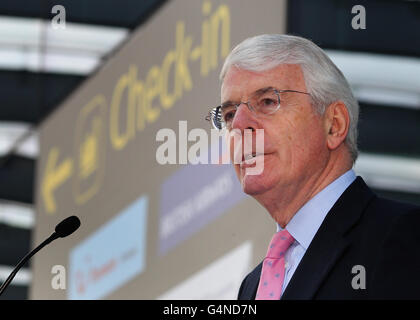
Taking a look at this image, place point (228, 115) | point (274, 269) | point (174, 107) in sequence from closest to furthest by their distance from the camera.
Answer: point (274, 269)
point (228, 115)
point (174, 107)

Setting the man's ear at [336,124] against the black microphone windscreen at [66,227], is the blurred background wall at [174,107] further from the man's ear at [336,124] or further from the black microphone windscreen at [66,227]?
the black microphone windscreen at [66,227]

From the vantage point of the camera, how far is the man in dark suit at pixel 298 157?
1808mm

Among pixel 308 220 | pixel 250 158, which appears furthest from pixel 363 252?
pixel 250 158

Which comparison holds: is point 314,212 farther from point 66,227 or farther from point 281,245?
point 66,227

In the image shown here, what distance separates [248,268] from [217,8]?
1126 mm

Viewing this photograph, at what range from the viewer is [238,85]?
196 centimetres

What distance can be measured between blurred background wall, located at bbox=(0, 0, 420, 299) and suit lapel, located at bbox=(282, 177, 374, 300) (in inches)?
19.3

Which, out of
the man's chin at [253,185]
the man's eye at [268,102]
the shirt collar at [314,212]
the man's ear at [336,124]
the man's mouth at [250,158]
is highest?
the man's eye at [268,102]

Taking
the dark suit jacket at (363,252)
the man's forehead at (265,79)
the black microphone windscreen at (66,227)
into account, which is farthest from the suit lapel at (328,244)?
the black microphone windscreen at (66,227)

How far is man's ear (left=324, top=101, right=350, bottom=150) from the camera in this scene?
197 cm

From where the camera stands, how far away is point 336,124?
6.47ft

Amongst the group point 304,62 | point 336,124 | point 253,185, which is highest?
point 304,62

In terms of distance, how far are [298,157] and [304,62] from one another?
177 mm
